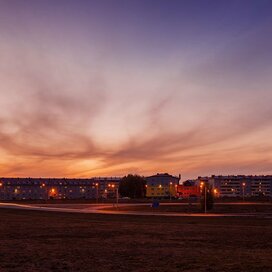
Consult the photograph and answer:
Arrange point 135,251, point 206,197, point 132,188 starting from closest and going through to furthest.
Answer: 1. point 135,251
2. point 206,197
3. point 132,188

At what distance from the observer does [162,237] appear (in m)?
24.3

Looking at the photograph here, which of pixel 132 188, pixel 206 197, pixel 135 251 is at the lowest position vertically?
pixel 135 251

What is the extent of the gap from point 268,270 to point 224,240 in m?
8.92

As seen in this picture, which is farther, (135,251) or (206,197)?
(206,197)

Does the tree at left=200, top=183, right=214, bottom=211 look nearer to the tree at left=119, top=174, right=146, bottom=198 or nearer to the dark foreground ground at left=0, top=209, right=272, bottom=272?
the dark foreground ground at left=0, top=209, right=272, bottom=272

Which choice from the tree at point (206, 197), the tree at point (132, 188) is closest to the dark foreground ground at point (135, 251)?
the tree at point (206, 197)

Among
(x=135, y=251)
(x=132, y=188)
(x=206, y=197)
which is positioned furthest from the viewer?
(x=132, y=188)

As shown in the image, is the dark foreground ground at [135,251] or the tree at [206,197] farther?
the tree at [206,197]

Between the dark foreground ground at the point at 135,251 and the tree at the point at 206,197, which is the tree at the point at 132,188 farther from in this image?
the dark foreground ground at the point at 135,251

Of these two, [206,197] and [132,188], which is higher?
[132,188]

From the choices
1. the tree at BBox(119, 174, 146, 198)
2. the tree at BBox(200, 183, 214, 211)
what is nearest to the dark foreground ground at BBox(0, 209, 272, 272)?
the tree at BBox(200, 183, 214, 211)

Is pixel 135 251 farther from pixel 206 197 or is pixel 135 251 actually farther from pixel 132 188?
pixel 132 188

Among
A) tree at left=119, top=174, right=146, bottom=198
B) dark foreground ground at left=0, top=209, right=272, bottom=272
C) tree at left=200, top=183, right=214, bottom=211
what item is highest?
tree at left=119, top=174, right=146, bottom=198

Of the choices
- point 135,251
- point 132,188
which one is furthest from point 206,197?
point 132,188
